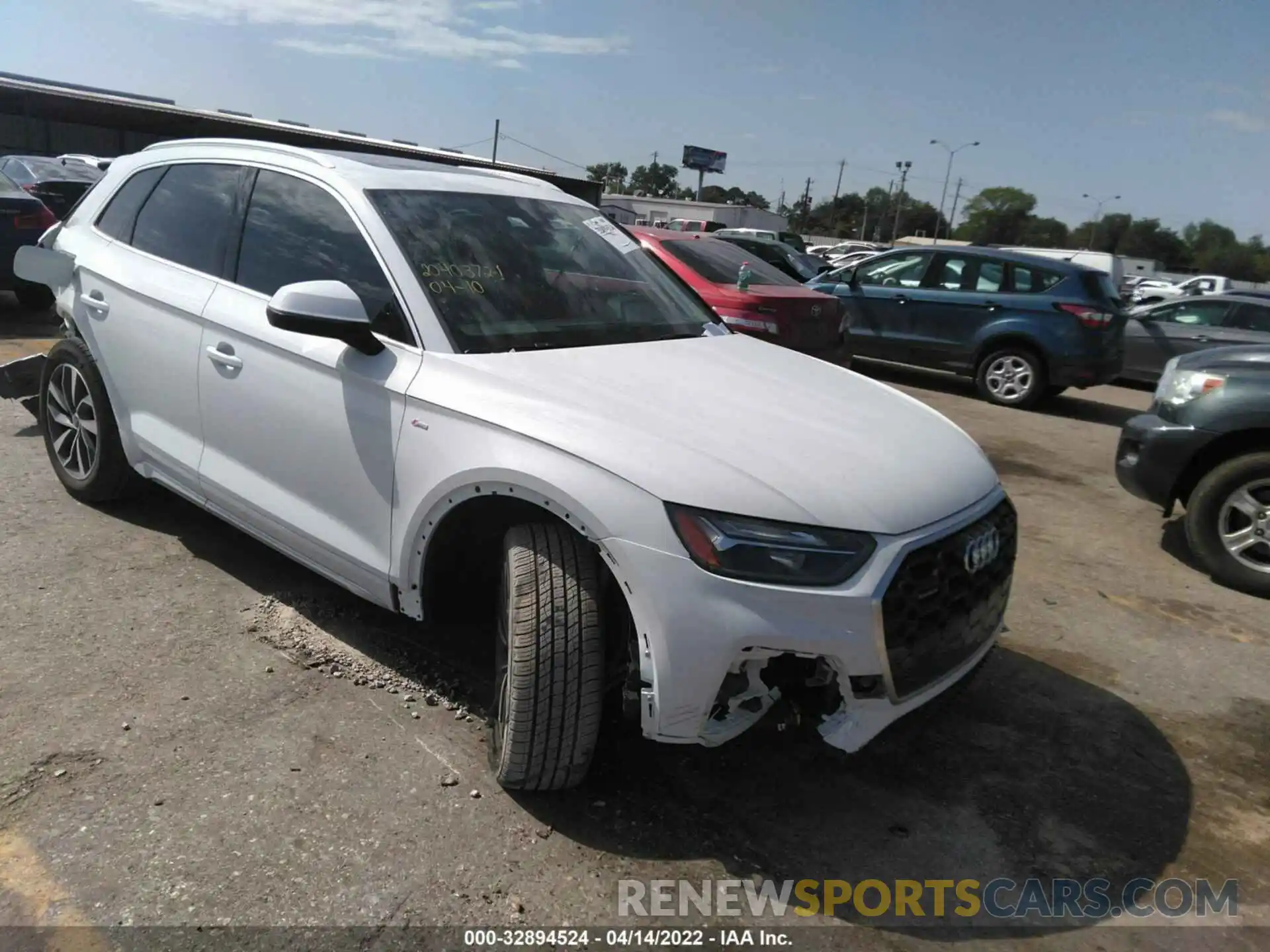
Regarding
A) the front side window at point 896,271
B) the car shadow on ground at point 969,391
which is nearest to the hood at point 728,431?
the car shadow on ground at point 969,391

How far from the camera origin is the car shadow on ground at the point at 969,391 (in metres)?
10.2

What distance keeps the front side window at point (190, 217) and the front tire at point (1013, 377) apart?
850cm

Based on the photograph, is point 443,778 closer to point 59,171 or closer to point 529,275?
point 529,275

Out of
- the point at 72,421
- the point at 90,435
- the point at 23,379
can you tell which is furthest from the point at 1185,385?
the point at 23,379

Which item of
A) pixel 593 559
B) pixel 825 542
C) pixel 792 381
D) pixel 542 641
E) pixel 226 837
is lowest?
pixel 226 837

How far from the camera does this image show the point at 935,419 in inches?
128

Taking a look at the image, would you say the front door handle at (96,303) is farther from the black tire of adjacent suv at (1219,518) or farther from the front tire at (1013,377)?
the front tire at (1013,377)

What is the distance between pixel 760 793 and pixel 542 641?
903 millimetres

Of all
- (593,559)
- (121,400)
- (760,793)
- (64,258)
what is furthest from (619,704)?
(64,258)

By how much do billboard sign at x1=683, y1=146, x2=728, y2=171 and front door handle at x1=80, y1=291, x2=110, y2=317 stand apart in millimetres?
94173

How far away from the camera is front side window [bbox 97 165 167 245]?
4.08 meters

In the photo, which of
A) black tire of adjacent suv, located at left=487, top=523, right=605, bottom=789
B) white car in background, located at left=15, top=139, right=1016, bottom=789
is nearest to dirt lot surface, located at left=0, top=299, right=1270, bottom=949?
black tire of adjacent suv, located at left=487, top=523, right=605, bottom=789

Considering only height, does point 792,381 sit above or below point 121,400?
above

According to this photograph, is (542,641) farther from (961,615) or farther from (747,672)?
(961,615)
